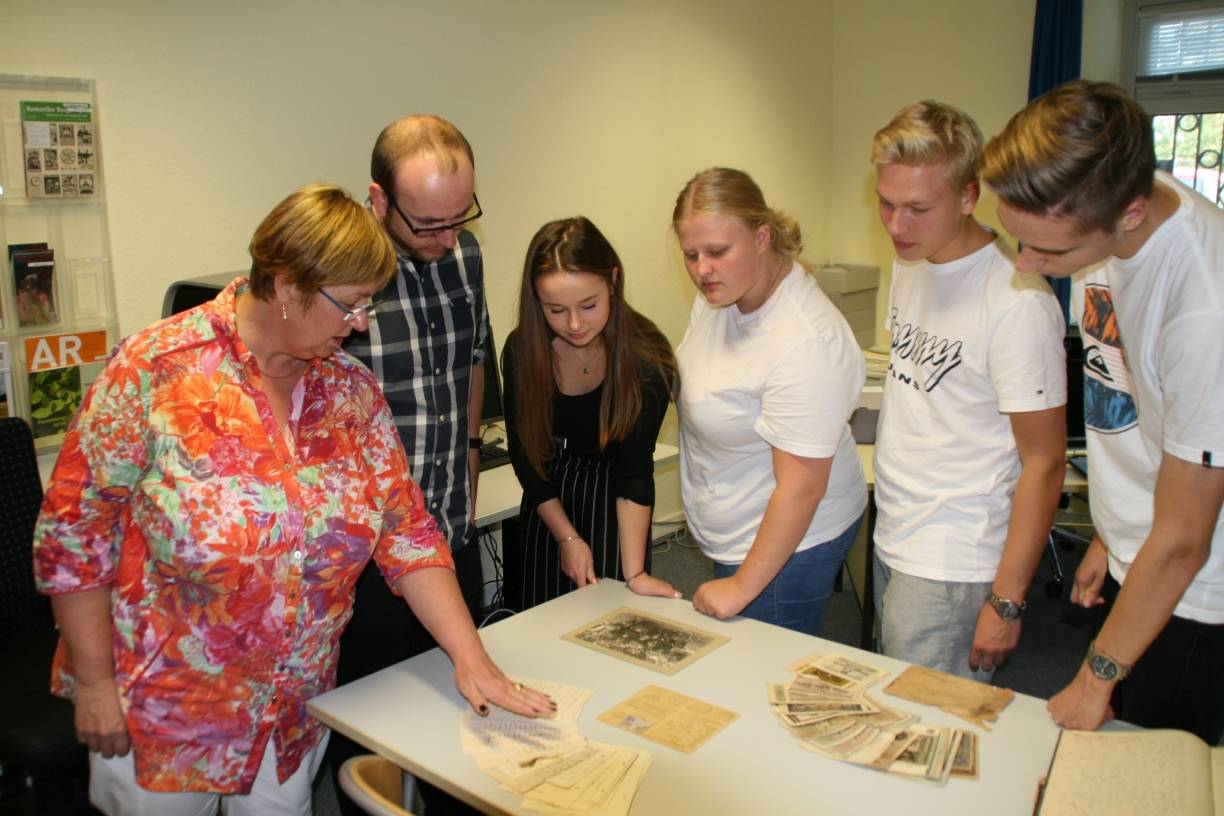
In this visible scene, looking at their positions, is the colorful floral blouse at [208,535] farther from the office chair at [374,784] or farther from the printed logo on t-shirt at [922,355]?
the printed logo on t-shirt at [922,355]

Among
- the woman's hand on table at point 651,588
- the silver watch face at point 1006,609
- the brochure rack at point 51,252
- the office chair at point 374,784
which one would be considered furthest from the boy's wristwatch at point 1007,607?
the brochure rack at point 51,252

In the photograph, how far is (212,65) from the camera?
114 inches

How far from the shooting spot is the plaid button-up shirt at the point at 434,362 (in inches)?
78.5

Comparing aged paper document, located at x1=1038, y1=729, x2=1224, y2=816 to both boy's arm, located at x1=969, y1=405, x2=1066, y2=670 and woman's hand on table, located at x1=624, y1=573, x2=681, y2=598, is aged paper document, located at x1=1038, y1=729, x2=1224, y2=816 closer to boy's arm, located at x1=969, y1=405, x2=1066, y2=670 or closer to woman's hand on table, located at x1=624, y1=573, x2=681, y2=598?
boy's arm, located at x1=969, y1=405, x2=1066, y2=670

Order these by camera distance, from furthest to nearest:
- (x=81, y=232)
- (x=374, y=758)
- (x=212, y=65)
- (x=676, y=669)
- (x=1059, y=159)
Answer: (x=212, y=65) → (x=81, y=232) → (x=676, y=669) → (x=374, y=758) → (x=1059, y=159)

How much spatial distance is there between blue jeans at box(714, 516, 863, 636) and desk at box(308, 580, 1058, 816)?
10 cm

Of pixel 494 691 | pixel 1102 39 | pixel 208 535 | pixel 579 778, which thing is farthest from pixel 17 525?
pixel 1102 39

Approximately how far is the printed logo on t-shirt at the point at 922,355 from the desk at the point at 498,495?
1.05 m

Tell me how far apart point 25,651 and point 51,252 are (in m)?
1.03

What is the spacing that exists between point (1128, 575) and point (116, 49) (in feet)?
8.90

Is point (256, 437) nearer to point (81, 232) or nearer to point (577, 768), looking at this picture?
point (577, 768)

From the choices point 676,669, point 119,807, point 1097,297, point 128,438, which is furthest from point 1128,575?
point 119,807

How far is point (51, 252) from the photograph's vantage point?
8.53 feet

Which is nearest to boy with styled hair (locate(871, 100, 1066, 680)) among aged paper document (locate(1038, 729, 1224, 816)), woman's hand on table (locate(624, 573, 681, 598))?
aged paper document (locate(1038, 729, 1224, 816))
